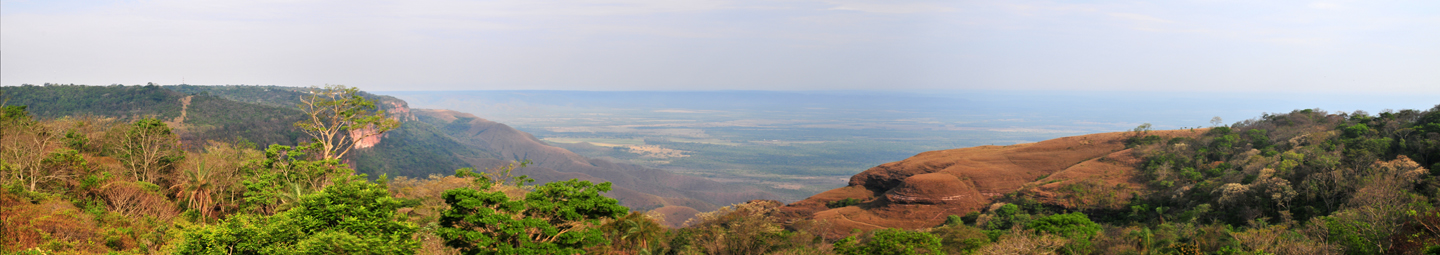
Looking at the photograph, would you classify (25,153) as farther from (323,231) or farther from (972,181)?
(972,181)

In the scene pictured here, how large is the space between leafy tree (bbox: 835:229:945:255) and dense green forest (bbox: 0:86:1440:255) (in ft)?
0.28

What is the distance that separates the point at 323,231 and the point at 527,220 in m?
5.86

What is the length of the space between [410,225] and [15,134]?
27688 mm

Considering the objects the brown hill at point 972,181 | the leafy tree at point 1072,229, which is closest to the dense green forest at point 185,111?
the brown hill at point 972,181

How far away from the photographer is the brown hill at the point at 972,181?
1839 inches

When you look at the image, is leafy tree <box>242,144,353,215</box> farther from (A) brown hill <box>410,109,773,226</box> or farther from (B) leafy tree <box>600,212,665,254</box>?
(A) brown hill <box>410,109,773,226</box>

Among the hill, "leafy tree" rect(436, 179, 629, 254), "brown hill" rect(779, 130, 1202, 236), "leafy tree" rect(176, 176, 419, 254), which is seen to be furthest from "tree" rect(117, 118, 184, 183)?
the hill

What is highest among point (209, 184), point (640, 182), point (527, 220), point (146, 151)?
point (146, 151)

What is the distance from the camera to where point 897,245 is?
2780 cm

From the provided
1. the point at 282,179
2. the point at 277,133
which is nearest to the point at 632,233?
the point at 282,179

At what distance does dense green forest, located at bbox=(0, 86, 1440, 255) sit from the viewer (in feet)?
67.6

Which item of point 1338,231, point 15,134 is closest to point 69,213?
point 15,134

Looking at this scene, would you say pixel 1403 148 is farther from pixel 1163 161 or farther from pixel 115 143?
pixel 115 143

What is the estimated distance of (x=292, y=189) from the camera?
91.3 ft
